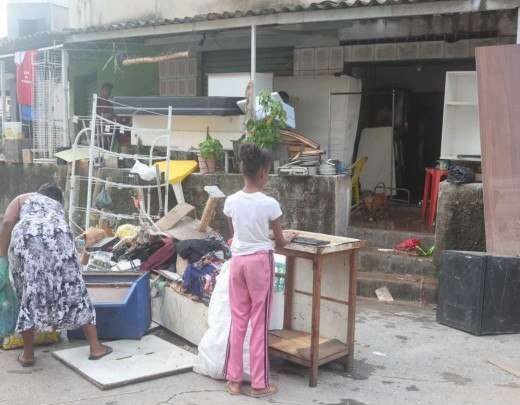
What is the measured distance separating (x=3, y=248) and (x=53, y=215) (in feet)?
1.55

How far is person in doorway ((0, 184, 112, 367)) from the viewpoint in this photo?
14.9 ft

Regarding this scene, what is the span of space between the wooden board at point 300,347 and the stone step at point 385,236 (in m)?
2.96

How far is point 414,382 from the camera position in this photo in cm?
457

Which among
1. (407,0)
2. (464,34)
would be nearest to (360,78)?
(464,34)

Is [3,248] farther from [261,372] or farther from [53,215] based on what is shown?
[261,372]

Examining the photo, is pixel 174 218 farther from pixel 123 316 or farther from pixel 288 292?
pixel 288 292

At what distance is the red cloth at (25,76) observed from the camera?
476 inches

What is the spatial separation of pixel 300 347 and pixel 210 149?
177 inches

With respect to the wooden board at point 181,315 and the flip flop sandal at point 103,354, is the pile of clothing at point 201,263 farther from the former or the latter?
the flip flop sandal at point 103,354

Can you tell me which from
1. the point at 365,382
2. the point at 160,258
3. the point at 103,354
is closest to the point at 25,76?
the point at 160,258

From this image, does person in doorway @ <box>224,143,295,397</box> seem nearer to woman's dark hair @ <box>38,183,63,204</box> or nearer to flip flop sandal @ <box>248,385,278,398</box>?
flip flop sandal @ <box>248,385,278,398</box>

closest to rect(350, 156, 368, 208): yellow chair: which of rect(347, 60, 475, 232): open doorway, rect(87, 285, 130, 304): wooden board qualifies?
rect(347, 60, 475, 232): open doorway

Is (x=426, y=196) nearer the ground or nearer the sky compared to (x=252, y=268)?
nearer the sky

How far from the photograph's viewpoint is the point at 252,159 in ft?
13.7
